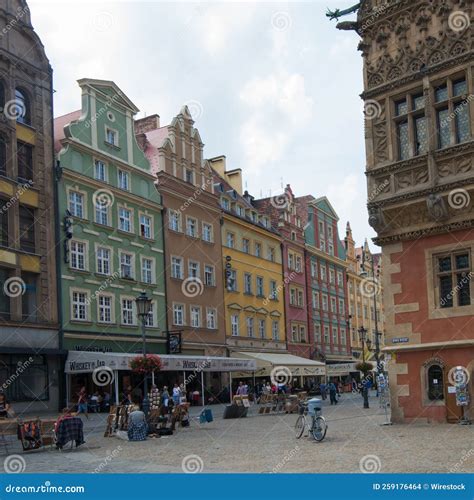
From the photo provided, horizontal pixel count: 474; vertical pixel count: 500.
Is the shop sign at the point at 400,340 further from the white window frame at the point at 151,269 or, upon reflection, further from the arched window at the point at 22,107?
the white window frame at the point at 151,269

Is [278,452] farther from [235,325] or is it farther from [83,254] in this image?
[235,325]

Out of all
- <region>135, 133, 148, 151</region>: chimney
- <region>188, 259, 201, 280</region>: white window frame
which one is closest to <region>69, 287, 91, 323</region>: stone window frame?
<region>188, 259, 201, 280</region>: white window frame

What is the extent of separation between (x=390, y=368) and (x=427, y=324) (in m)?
1.70

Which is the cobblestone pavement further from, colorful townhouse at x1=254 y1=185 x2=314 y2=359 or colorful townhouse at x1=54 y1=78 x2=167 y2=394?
colorful townhouse at x1=254 y1=185 x2=314 y2=359

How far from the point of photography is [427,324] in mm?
21281

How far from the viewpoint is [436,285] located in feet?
69.8

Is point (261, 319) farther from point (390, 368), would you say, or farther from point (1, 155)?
point (390, 368)

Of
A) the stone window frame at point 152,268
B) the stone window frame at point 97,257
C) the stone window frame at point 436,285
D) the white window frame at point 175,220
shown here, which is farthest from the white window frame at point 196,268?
the stone window frame at point 436,285

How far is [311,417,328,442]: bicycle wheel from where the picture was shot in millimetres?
18328

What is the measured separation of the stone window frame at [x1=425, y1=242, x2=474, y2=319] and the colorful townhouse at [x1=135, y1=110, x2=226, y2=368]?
24353mm

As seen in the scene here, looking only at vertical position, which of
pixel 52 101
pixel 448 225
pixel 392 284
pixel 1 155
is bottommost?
pixel 392 284

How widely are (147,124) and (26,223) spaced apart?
65.4ft

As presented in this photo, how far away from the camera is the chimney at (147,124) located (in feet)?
173
